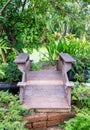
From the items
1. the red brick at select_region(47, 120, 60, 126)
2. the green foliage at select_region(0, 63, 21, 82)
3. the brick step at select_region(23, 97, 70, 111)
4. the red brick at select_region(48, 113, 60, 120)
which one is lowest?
the red brick at select_region(47, 120, 60, 126)

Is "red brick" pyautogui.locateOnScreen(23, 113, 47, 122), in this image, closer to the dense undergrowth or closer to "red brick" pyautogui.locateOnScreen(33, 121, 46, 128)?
"red brick" pyautogui.locateOnScreen(33, 121, 46, 128)

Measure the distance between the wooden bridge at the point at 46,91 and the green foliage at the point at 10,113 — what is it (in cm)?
18

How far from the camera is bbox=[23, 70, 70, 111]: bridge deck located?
3.63 m

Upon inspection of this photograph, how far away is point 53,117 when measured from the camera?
3.51 meters

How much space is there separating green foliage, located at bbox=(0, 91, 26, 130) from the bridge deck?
0.19 metres

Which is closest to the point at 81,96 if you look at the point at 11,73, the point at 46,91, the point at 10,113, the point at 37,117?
the point at 46,91

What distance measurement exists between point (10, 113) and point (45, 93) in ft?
2.90

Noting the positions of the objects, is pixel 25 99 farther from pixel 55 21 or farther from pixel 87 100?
pixel 55 21

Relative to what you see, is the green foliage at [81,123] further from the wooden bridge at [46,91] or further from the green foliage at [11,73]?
the green foliage at [11,73]

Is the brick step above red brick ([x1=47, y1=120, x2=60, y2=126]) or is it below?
above

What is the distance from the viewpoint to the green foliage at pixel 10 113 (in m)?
3.02

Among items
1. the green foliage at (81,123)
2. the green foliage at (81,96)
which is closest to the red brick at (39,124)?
the green foliage at (81,123)

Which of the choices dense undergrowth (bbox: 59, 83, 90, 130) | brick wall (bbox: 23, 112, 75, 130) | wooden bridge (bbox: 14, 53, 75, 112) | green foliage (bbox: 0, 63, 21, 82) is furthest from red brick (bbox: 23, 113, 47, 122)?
green foliage (bbox: 0, 63, 21, 82)

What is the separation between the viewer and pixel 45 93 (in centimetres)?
402
